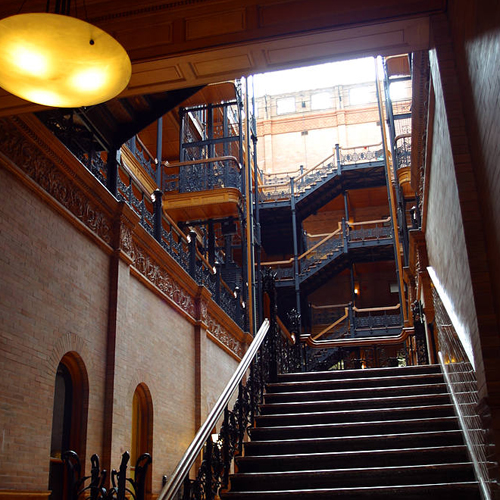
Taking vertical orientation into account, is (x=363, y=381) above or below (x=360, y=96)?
below

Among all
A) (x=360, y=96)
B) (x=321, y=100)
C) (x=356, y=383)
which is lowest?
(x=356, y=383)

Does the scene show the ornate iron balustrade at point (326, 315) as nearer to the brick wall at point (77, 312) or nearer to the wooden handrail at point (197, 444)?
the brick wall at point (77, 312)

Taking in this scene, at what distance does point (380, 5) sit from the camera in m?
5.75

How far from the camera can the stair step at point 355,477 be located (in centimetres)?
602

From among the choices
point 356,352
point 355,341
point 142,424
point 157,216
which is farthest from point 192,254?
point 356,352

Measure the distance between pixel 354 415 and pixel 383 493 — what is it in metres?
1.89

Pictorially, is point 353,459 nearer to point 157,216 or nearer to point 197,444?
point 197,444

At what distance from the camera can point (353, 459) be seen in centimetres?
659

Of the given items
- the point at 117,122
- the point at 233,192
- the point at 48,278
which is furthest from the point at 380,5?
the point at 233,192

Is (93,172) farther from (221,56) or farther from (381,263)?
(381,263)

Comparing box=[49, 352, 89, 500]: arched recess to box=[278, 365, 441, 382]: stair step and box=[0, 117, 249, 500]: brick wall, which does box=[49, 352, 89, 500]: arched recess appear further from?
box=[278, 365, 441, 382]: stair step

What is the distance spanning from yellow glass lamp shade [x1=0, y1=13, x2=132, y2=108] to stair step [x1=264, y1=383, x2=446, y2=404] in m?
5.36

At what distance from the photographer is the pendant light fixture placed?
389cm

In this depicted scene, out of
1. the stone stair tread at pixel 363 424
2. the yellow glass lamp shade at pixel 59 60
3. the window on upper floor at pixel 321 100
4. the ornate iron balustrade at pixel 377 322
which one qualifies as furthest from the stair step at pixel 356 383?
the window on upper floor at pixel 321 100
